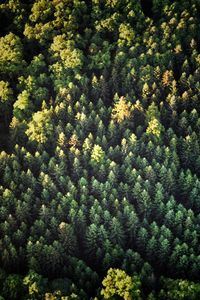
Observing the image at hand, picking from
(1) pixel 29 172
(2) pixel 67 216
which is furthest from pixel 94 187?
(1) pixel 29 172

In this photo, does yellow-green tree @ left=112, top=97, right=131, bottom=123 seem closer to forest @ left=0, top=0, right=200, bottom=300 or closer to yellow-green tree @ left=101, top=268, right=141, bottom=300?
forest @ left=0, top=0, right=200, bottom=300

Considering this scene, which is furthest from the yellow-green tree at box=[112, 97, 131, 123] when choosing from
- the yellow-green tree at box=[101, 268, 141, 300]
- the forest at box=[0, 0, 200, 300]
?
the yellow-green tree at box=[101, 268, 141, 300]

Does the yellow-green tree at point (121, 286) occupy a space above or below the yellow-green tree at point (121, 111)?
below

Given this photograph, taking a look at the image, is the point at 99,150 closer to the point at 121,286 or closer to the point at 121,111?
the point at 121,111

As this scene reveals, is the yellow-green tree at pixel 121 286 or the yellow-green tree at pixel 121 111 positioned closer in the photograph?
the yellow-green tree at pixel 121 286

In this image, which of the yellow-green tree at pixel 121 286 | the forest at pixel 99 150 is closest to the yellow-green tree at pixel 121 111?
the forest at pixel 99 150

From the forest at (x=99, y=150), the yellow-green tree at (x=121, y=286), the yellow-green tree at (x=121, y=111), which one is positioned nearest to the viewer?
the yellow-green tree at (x=121, y=286)

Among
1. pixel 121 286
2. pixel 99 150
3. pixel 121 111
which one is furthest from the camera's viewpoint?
pixel 121 111

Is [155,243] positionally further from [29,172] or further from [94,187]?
[29,172]

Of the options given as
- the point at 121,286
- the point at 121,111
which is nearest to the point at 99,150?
the point at 121,111

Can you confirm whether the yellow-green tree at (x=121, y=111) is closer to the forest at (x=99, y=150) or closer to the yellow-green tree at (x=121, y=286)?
the forest at (x=99, y=150)
